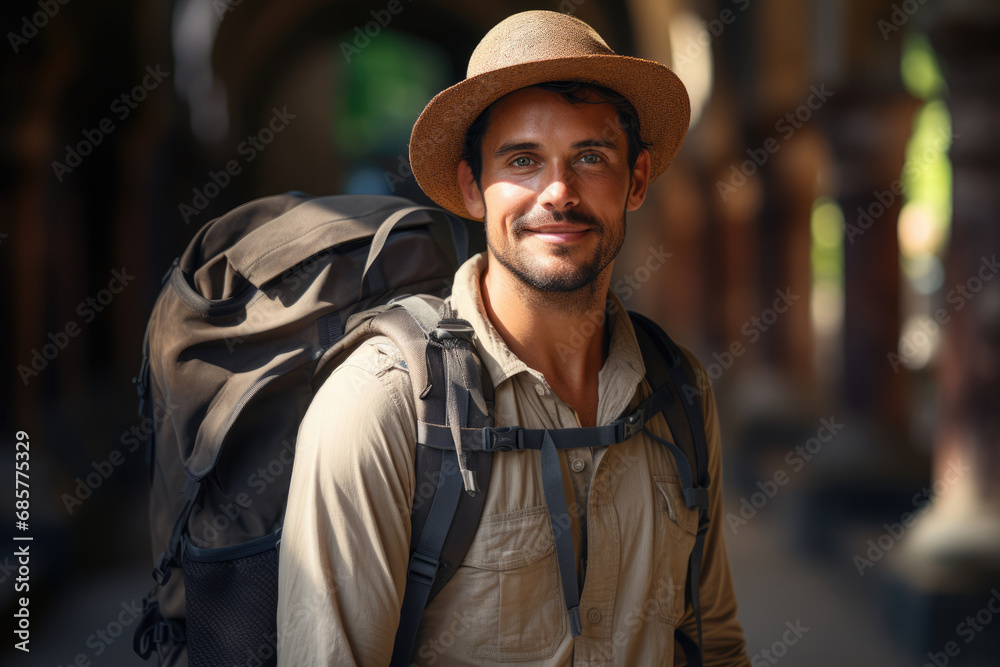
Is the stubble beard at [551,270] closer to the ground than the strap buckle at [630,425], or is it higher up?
higher up

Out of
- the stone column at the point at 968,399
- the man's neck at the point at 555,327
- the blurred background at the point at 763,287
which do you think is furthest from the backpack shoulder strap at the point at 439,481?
the stone column at the point at 968,399

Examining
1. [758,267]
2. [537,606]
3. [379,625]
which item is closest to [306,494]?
[379,625]

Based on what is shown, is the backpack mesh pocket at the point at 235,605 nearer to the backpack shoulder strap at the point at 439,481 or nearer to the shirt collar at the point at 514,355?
the backpack shoulder strap at the point at 439,481

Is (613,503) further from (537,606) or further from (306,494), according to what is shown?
(306,494)

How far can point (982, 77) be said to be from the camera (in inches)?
174

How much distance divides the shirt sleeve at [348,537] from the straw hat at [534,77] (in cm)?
74

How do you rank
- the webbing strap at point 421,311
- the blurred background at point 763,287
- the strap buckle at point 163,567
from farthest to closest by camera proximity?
the blurred background at point 763,287 → the strap buckle at point 163,567 → the webbing strap at point 421,311

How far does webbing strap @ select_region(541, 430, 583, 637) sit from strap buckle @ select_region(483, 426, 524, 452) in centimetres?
8

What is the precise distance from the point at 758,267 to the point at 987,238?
4.33 meters

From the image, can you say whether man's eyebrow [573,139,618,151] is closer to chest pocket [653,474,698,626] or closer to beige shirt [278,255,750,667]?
beige shirt [278,255,750,667]

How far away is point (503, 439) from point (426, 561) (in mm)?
284

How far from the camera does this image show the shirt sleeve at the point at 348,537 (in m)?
1.44

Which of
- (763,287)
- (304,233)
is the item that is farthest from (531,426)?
(763,287)

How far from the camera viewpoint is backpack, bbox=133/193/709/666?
1.55m
